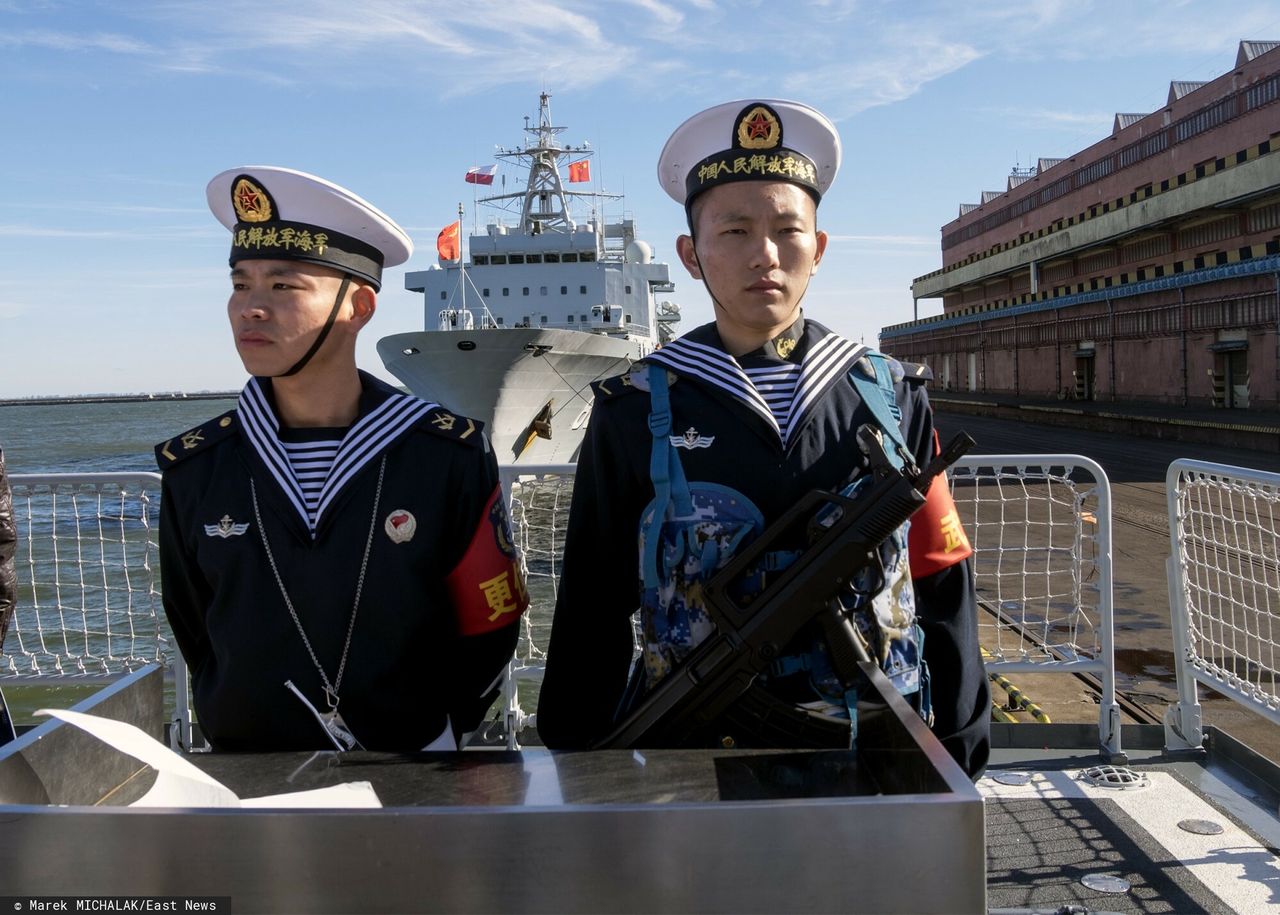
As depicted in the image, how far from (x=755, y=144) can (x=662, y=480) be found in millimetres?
705

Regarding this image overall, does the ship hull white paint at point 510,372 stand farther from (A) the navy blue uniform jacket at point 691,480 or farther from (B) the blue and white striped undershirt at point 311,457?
(A) the navy blue uniform jacket at point 691,480

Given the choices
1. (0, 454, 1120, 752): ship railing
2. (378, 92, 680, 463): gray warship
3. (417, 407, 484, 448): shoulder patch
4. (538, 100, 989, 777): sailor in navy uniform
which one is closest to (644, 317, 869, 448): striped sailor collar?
(538, 100, 989, 777): sailor in navy uniform

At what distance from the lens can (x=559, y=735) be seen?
188cm

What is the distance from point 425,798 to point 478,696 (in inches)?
31.9

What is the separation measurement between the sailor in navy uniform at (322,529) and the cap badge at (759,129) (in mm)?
848

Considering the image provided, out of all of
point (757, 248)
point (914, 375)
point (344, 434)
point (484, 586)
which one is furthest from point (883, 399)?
point (344, 434)

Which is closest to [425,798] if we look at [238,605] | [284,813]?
[284,813]

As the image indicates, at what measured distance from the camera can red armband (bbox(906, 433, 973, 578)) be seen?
6.00 feet

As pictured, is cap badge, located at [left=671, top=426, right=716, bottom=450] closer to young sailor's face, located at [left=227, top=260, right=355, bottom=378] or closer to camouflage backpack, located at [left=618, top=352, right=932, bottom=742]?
camouflage backpack, located at [left=618, top=352, right=932, bottom=742]

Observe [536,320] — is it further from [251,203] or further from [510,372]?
[251,203]

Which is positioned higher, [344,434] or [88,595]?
[344,434]

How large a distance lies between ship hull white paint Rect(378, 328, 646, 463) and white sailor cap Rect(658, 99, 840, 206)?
56.4ft

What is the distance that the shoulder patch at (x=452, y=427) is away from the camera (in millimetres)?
2016

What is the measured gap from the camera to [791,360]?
1.88m
